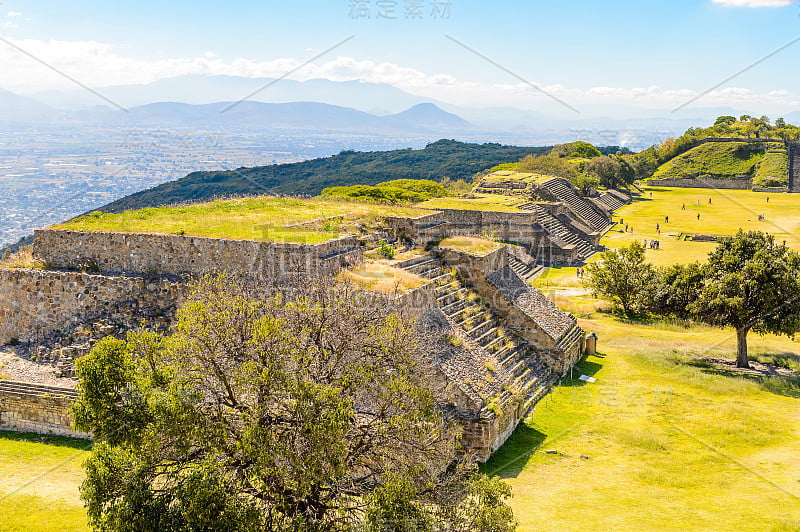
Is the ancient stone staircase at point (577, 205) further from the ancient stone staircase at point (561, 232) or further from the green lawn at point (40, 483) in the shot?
the green lawn at point (40, 483)

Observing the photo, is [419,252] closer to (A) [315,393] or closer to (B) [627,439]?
(B) [627,439]

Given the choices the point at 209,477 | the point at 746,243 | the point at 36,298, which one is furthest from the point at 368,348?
the point at 746,243

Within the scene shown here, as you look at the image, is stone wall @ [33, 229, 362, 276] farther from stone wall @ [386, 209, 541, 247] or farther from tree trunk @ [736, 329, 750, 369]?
tree trunk @ [736, 329, 750, 369]

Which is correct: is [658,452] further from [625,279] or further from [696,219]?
[696,219]

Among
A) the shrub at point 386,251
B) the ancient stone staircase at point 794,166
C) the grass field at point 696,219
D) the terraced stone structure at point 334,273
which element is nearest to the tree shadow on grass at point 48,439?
the terraced stone structure at point 334,273

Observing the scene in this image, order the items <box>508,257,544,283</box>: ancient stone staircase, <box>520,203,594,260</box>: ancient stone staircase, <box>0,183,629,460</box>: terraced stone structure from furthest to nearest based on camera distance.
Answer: <box>520,203,594,260</box>: ancient stone staircase, <box>508,257,544,283</box>: ancient stone staircase, <box>0,183,629,460</box>: terraced stone structure

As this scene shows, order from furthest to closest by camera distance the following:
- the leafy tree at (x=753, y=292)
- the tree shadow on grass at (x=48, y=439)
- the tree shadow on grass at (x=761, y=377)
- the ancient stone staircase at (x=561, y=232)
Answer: the ancient stone staircase at (x=561, y=232) < the leafy tree at (x=753, y=292) < the tree shadow on grass at (x=761, y=377) < the tree shadow on grass at (x=48, y=439)

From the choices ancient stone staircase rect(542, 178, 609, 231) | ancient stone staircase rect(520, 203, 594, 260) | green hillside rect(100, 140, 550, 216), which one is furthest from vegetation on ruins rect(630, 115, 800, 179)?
ancient stone staircase rect(520, 203, 594, 260)
